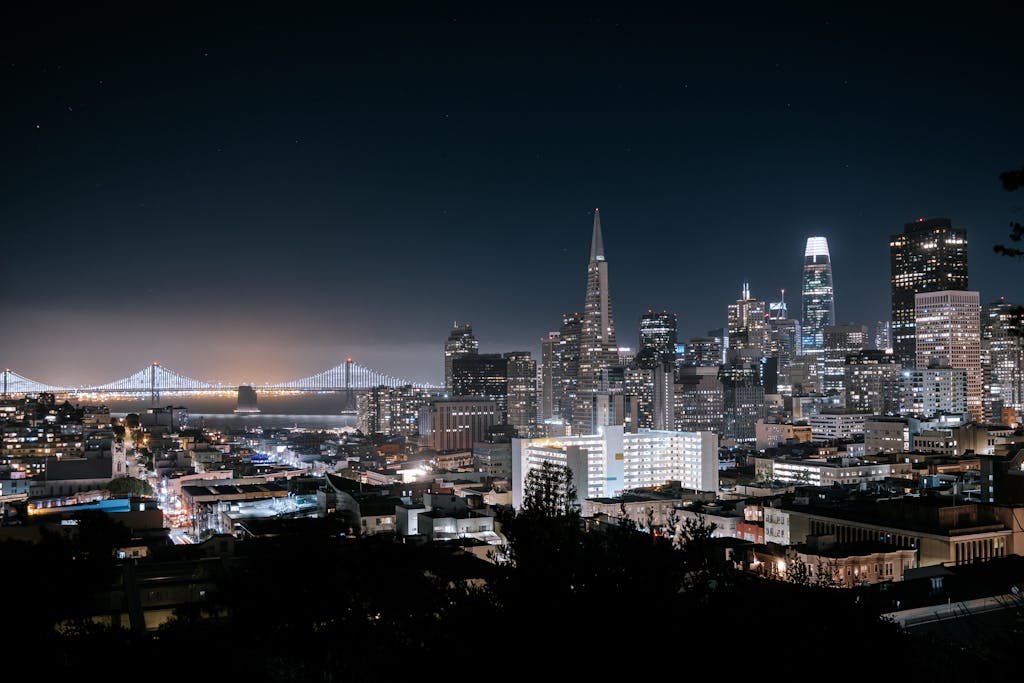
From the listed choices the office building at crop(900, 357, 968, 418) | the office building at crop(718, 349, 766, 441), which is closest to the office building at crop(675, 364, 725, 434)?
the office building at crop(718, 349, 766, 441)

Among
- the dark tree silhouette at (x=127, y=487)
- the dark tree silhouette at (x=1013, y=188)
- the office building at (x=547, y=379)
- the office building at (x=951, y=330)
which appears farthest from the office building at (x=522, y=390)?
the dark tree silhouette at (x=1013, y=188)

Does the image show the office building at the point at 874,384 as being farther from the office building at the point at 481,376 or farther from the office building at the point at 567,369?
the office building at the point at 481,376

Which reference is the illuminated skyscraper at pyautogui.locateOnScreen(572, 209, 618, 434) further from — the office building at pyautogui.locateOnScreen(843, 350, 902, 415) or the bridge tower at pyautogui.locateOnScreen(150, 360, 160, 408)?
the bridge tower at pyautogui.locateOnScreen(150, 360, 160, 408)

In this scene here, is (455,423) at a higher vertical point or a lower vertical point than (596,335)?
lower

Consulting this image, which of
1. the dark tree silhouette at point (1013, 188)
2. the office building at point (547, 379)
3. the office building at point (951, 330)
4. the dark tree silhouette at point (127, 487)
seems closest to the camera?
the dark tree silhouette at point (1013, 188)

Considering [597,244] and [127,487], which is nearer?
[127,487]

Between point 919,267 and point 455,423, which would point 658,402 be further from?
point 919,267

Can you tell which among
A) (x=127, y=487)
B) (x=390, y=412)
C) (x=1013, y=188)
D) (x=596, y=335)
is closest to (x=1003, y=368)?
(x=596, y=335)
